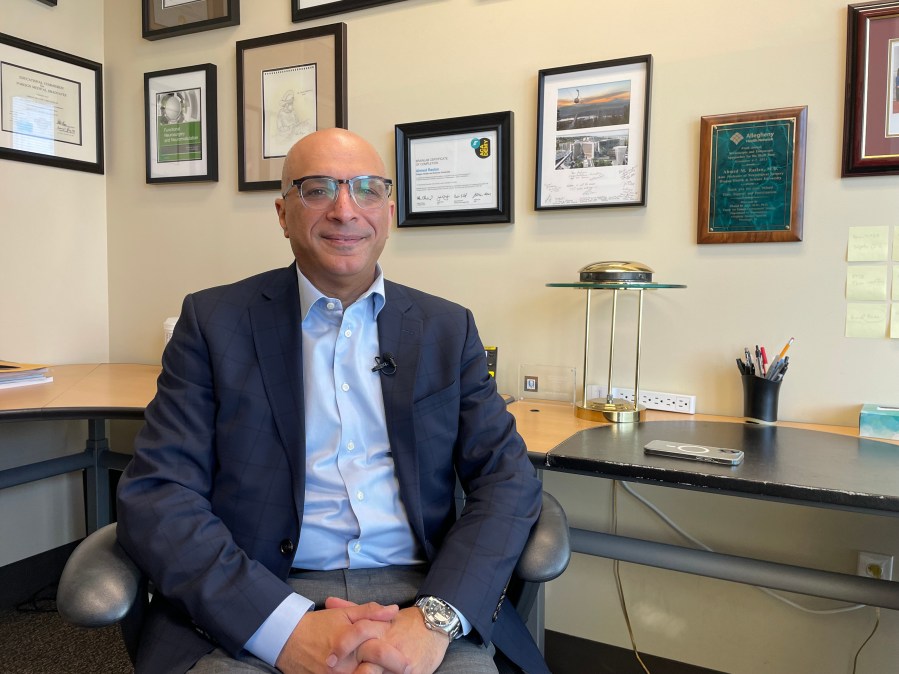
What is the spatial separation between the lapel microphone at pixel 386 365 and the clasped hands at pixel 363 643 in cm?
45

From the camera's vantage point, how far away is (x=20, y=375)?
2057 millimetres

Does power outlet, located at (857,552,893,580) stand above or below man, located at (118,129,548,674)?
below

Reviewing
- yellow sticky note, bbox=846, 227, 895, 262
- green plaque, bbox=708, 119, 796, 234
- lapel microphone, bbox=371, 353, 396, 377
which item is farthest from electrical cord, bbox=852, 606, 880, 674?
lapel microphone, bbox=371, 353, 396, 377

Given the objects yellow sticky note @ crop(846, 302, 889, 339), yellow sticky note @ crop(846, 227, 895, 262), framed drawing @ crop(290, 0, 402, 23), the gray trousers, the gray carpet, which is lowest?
the gray carpet

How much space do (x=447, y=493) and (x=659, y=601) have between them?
0.99 m

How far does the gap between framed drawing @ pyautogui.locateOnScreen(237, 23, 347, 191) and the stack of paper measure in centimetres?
95

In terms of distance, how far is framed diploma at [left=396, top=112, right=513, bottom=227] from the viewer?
2.04 m

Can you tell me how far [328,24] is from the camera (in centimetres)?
229

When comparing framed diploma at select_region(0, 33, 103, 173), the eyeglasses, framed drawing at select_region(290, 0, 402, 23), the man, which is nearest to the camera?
the man

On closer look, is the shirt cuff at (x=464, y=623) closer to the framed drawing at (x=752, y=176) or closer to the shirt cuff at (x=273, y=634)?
the shirt cuff at (x=273, y=634)

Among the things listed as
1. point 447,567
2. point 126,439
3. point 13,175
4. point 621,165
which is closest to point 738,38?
point 621,165

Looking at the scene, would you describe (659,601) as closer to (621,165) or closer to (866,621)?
(866,621)

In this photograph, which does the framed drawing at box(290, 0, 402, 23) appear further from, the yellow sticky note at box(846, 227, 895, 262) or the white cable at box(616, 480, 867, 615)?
the white cable at box(616, 480, 867, 615)

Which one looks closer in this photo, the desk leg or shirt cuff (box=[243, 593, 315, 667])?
shirt cuff (box=[243, 593, 315, 667])
